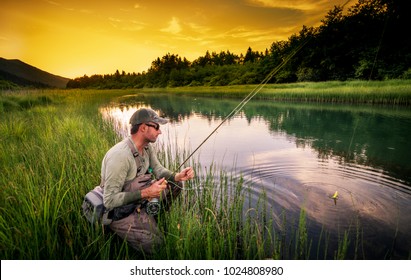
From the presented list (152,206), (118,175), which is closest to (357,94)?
(152,206)

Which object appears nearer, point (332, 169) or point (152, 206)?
point (152, 206)

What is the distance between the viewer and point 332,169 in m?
6.25

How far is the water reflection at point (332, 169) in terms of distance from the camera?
3863mm

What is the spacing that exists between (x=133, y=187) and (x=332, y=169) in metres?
5.36

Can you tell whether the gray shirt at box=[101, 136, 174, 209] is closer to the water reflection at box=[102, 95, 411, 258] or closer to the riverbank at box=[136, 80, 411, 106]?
the water reflection at box=[102, 95, 411, 258]

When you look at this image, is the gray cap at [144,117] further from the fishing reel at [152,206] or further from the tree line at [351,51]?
the tree line at [351,51]

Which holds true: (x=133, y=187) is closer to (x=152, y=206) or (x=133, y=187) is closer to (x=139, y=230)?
(x=152, y=206)

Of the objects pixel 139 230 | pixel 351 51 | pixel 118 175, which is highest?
pixel 351 51

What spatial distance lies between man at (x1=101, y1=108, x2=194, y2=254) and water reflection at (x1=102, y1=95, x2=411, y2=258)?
88.0 inches

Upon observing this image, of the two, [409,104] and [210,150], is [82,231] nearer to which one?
[210,150]

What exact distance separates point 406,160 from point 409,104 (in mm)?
12857

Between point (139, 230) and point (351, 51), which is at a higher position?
point (351, 51)

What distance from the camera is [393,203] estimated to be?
4.41 m

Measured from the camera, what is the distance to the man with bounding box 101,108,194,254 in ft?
7.60
